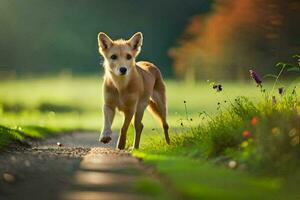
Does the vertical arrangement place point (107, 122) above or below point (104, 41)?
below

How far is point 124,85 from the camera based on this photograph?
14031 millimetres

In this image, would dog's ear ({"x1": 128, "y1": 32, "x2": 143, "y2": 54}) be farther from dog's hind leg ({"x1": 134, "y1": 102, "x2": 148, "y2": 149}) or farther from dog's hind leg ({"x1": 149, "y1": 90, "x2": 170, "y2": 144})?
dog's hind leg ({"x1": 149, "y1": 90, "x2": 170, "y2": 144})

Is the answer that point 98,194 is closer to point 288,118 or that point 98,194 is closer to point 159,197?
point 159,197

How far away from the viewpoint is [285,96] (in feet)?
37.7

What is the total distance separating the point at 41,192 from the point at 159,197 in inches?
51.6

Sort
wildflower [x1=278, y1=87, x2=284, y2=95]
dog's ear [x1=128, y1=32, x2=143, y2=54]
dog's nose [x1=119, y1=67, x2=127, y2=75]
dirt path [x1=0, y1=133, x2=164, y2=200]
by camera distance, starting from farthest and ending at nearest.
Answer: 1. dog's ear [x1=128, y1=32, x2=143, y2=54]
2. dog's nose [x1=119, y1=67, x2=127, y2=75]
3. wildflower [x1=278, y1=87, x2=284, y2=95]
4. dirt path [x1=0, y1=133, x2=164, y2=200]

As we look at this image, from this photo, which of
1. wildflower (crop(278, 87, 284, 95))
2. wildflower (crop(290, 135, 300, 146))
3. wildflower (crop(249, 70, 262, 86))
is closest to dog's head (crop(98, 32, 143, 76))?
wildflower (crop(249, 70, 262, 86))

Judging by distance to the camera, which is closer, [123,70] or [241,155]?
[241,155]

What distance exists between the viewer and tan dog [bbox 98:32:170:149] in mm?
13938

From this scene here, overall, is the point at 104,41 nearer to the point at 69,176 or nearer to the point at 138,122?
the point at 138,122

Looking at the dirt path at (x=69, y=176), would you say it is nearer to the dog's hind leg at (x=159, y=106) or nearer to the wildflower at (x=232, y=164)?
the wildflower at (x=232, y=164)

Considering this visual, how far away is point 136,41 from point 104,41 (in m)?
0.63

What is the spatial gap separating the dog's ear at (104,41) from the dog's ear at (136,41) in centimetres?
40

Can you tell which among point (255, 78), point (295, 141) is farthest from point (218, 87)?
point (295, 141)
